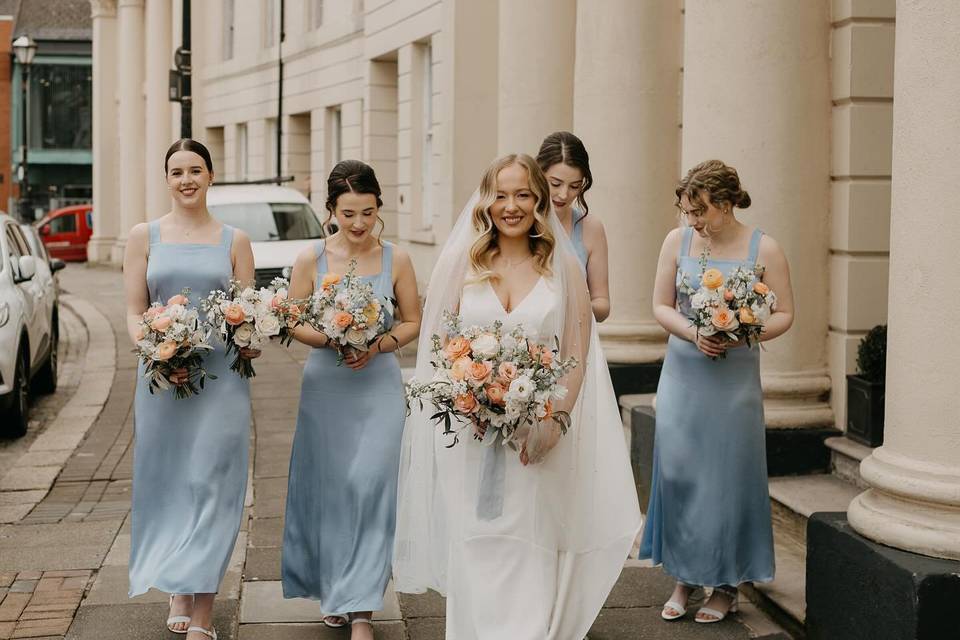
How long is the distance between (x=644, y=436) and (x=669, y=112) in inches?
103

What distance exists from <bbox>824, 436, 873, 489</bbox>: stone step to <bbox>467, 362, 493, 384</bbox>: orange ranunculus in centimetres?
310

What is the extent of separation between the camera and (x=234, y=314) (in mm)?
5395

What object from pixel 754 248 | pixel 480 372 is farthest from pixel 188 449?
pixel 754 248

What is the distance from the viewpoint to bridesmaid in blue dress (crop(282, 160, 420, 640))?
220 inches

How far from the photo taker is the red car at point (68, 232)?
4434 centimetres

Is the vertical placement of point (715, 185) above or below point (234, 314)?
above

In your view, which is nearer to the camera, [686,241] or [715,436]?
[715,436]

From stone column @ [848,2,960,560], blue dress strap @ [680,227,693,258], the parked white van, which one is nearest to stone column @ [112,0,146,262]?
the parked white van

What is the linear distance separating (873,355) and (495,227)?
298 centimetres

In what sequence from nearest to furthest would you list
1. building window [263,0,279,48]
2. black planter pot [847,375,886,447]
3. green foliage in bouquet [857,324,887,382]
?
black planter pot [847,375,886,447]
green foliage in bouquet [857,324,887,382]
building window [263,0,279,48]

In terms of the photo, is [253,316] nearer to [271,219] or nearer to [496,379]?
[496,379]

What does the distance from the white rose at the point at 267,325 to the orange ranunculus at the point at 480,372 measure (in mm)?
1147

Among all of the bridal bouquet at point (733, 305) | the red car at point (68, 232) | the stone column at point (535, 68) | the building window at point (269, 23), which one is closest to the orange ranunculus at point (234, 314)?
the bridal bouquet at point (733, 305)

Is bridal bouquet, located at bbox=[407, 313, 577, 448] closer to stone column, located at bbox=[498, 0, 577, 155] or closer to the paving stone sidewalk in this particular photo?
the paving stone sidewalk
